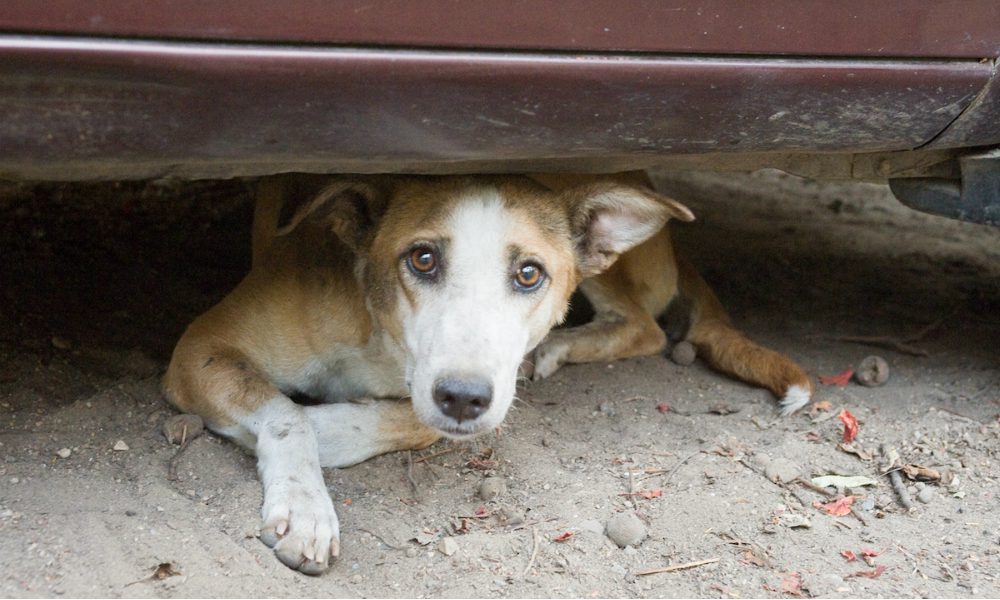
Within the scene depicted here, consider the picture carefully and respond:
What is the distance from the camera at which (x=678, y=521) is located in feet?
8.96

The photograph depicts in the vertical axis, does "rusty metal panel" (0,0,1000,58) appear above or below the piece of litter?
above

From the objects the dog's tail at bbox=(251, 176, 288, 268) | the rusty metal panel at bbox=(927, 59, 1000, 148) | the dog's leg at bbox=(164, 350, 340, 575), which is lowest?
the dog's leg at bbox=(164, 350, 340, 575)

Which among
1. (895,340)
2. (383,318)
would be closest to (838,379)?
(895,340)

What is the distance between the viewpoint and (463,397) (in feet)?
8.26

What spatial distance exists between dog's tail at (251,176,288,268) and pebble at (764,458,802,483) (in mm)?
1734

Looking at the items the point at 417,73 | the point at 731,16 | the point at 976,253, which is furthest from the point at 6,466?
the point at 976,253

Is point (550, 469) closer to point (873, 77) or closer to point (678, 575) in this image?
point (678, 575)

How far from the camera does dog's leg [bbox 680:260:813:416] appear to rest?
3488 mm

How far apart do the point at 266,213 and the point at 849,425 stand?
2124mm

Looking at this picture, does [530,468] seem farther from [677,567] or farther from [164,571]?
[164,571]

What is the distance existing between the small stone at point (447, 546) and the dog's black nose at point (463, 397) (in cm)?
30

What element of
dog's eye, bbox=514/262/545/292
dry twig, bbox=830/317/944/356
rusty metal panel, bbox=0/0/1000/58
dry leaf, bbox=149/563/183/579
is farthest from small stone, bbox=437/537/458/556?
dry twig, bbox=830/317/944/356

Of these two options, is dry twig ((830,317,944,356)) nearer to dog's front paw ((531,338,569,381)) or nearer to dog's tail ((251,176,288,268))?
dog's front paw ((531,338,569,381))

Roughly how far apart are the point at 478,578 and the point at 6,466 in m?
1.25
